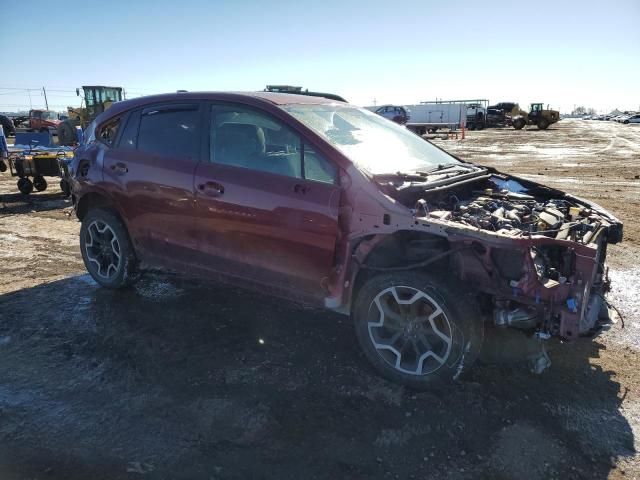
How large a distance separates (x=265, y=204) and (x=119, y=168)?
6.13ft

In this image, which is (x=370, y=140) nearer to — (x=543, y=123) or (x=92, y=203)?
(x=92, y=203)

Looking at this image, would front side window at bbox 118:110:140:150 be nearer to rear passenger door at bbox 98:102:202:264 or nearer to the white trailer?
rear passenger door at bbox 98:102:202:264

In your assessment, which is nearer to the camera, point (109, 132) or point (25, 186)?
point (109, 132)

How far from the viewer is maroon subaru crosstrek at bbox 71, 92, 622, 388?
291 centimetres

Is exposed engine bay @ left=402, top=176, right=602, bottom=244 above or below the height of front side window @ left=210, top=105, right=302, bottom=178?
below

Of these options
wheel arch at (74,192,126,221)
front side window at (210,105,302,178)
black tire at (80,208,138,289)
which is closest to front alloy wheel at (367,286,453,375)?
front side window at (210,105,302,178)

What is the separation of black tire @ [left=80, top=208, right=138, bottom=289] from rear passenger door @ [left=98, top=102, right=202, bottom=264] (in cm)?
19

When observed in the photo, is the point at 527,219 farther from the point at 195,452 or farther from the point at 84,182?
the point at 84,182

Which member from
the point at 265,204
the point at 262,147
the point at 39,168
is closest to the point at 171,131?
the point at 262,147

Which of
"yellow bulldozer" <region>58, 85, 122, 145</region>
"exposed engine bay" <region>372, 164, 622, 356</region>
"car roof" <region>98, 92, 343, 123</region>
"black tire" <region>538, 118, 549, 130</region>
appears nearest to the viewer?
"exposed engine bay" <region>372, 164, 622, 356</region>

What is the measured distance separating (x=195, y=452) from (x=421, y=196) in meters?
2.20

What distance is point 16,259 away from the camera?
5.89 meters

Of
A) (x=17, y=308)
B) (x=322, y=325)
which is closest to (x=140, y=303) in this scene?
(x=17, y=308)

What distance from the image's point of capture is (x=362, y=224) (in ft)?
10.4
